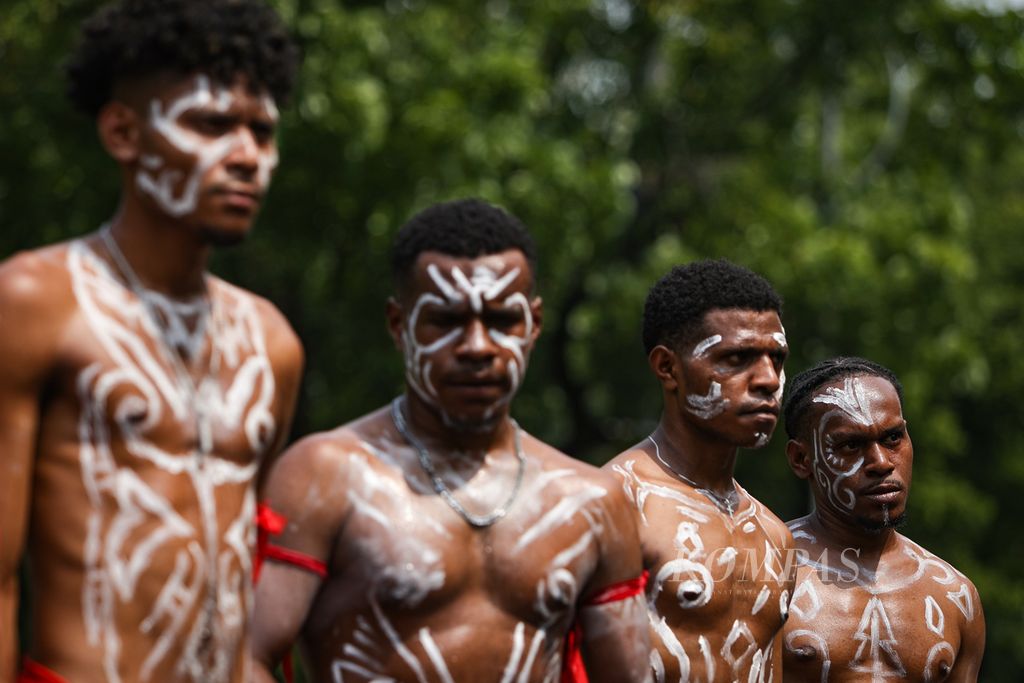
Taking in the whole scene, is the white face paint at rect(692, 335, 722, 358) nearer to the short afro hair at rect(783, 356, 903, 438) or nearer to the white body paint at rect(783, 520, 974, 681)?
the short afro hair at rect(783, 356, 903, 438)

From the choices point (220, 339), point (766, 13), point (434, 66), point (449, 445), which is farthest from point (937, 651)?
point (766, 13)

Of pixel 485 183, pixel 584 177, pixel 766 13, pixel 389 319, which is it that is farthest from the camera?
pixel 766 13

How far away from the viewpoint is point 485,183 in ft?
50.9

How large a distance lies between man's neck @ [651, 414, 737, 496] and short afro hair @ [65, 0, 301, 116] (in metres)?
2.45

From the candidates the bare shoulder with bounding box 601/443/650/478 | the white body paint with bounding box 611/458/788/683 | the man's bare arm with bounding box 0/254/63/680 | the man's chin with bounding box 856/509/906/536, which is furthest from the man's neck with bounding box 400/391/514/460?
the man's chin with bounding box 856/509/906/536

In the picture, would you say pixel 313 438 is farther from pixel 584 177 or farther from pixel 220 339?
pixel 584 177

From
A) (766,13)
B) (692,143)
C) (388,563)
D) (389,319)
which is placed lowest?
(692,143)

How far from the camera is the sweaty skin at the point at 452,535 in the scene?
4.87 m

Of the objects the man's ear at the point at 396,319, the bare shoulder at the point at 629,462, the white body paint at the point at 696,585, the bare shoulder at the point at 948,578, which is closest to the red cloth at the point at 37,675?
the man's ear at the point at 396,319

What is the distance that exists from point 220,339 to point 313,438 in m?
0.62

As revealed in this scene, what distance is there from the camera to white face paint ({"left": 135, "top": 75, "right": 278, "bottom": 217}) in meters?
4.35

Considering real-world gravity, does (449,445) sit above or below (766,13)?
above

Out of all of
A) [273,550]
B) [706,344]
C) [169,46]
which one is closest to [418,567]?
[273,550]

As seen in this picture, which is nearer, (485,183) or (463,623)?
(463,623)
